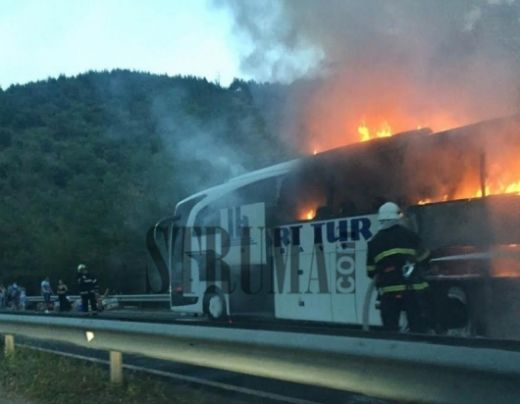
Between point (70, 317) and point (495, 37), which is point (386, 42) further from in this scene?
point (70, 317)

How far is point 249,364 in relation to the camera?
16.0 feet

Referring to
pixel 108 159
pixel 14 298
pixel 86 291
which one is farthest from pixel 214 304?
pixel 108 159

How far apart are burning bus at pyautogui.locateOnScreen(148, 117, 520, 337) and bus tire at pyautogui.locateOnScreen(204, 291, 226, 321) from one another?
0.9 inches

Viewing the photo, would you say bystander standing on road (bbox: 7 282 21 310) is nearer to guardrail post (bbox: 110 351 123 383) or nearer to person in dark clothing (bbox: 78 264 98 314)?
person in dark clothing (bbox: 78 264 98 314)

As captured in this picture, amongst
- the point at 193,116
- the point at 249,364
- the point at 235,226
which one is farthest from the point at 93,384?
the point at 193,116

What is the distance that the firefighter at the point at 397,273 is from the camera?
23.1 ft

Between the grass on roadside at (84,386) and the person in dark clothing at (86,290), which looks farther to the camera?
the person in dark clothing at (86,290)

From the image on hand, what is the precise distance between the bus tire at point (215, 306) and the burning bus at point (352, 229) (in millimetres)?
24

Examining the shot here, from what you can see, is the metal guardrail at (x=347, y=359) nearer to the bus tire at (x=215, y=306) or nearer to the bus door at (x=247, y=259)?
the bus door at (x=247, y=259)

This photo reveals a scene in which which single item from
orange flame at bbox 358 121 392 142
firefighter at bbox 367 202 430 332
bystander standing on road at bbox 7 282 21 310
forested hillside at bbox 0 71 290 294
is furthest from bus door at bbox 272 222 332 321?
bystander standing on road at bbox 7 282 21 310

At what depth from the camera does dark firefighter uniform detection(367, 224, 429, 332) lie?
23.1 feet

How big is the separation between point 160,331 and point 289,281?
6352 mm

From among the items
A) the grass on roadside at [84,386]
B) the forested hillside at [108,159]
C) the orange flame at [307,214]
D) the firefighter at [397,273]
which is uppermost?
the forested hillside at [108,159]

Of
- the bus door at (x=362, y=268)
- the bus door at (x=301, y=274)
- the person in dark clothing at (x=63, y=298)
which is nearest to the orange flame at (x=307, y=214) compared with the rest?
the bus door at (x=301, y=274)
